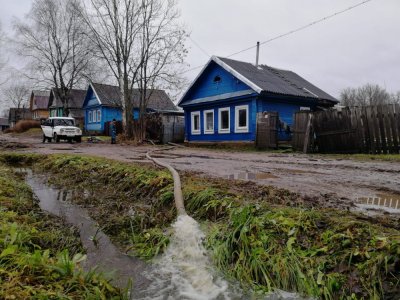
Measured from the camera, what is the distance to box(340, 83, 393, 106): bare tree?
73125 mm

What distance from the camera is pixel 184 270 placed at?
2996mm

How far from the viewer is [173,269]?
3.04 metres

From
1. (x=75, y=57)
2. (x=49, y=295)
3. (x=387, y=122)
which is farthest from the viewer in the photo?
(x=75, y=57)

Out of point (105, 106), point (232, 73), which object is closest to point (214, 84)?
point (232, 73)

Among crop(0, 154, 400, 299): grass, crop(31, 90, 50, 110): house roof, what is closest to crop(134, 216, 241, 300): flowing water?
crop(0, 154, 400, 299): grass

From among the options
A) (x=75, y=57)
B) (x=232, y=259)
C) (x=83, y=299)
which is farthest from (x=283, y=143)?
(x=75, y=57)

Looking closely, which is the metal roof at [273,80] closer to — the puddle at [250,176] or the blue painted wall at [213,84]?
the blue painted wall at [213,84]

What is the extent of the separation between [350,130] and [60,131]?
65.2ft

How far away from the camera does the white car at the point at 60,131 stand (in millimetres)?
24984

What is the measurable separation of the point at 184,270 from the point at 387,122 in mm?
11639

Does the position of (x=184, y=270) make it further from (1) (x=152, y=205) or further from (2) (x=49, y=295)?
(1) (x=152, y=205)

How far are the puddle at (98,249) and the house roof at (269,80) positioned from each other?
14.0 meters

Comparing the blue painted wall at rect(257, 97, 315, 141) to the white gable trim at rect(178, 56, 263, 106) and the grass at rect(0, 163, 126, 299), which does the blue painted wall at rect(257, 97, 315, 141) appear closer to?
the white gable trim at rect(178, 56, 263, 106)

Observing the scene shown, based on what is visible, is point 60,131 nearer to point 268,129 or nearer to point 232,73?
point 232,73
